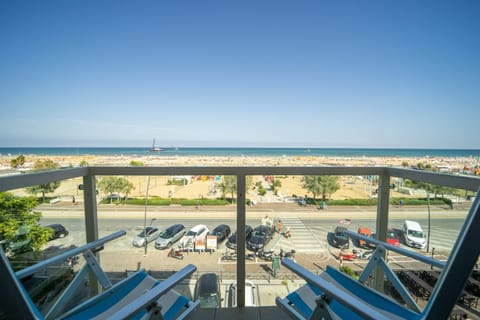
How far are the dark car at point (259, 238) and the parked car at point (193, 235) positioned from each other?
1.21 ft

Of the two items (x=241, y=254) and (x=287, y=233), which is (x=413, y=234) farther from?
(x=241, y=254)

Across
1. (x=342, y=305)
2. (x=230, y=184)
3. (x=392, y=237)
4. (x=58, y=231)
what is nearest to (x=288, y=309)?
(x=342, y=305)

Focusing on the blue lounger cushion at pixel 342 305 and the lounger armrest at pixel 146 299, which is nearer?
the lounger armrest at pixel 146 299

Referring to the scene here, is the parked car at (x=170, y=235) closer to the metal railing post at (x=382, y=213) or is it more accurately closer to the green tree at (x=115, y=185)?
→ the green tree at (x=115, y=185)

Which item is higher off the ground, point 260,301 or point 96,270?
point 96,270

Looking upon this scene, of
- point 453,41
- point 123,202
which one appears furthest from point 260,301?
point 453,41

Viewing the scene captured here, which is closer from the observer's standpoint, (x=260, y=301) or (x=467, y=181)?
(x=467, y=181)

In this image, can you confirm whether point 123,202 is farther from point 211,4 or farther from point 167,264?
point 211,4

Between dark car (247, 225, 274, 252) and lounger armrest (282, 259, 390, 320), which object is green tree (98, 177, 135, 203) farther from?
lounger armrest (282, 259, 390, 320)

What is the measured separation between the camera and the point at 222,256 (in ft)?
5.26

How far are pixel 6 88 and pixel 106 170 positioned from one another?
11032 mm

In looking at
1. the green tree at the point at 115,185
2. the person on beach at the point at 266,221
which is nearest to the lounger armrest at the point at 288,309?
the person on beach at the point at 266,221

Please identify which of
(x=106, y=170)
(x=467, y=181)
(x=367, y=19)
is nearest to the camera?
(x=467, y=181)

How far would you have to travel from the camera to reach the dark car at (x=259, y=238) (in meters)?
1.60
